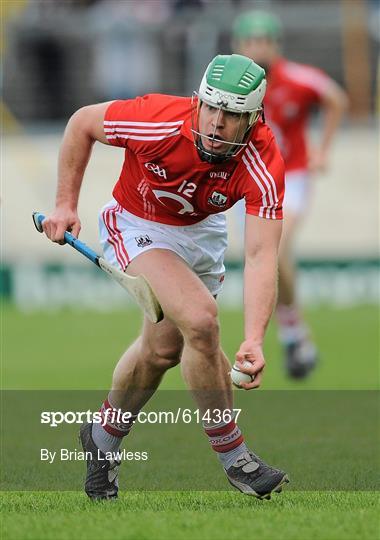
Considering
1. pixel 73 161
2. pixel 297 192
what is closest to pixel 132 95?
pixel 297 192

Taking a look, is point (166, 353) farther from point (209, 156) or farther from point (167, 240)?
point (209, 156)

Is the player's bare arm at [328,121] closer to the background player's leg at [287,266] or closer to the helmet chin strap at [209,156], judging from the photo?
the background player's leg at [287,266]

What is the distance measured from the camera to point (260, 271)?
15.9 ft

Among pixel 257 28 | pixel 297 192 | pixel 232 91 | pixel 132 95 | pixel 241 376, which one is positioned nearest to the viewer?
pixel 241 376

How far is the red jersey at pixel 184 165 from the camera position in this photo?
16.0 feet

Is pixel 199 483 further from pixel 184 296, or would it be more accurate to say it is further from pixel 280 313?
Answer: pixel 280 313

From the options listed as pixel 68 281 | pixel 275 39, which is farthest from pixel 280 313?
pixel 68 281

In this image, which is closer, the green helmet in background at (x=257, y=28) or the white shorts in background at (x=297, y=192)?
the green helmet in background at (x=257, y=28)

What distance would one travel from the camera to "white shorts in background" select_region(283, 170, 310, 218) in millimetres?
9759

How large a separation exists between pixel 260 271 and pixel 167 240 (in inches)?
21.6

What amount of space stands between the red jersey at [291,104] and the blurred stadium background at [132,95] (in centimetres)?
465

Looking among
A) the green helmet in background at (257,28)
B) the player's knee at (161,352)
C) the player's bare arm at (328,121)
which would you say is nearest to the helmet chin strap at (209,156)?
the player's knee at (161,352)

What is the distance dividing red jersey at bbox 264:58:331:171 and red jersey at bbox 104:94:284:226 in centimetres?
483

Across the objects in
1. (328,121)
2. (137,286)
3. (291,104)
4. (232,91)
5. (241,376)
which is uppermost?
(232,91)
